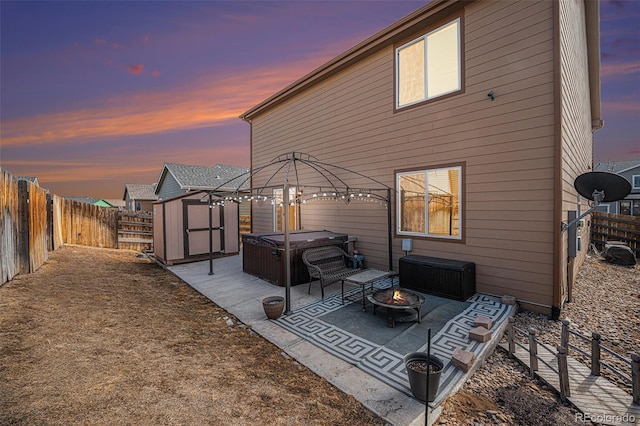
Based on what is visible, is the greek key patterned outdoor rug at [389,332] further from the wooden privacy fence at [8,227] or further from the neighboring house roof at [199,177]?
the neighboring house roof at [199,177]

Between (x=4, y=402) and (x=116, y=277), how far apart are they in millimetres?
5608

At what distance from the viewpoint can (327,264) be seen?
21.6 ft

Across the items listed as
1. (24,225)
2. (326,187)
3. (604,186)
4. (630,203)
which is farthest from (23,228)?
(630,203)

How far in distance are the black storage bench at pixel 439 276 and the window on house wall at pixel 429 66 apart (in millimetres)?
3897

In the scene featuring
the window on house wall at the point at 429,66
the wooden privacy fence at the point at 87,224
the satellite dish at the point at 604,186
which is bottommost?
the wooden privacy fence at the point at 87,224

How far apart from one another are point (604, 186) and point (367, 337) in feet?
16.9

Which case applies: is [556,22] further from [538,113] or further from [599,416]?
[599,416]

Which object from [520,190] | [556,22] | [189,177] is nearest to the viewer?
[556,22]

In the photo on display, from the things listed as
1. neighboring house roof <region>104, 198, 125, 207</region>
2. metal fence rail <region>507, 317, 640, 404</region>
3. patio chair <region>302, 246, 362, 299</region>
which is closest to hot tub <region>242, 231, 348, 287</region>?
patio chair <region>302, 246, 362, 299</region>

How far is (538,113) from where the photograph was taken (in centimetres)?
479

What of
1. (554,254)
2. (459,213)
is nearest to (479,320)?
(554,254)

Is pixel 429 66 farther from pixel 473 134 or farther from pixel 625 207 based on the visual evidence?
pixel 625 207

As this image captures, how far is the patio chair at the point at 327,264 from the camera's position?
19.0 feet

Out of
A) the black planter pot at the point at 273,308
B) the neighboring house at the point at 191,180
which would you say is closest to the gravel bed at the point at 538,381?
the black planter pot at the point at 273,308
